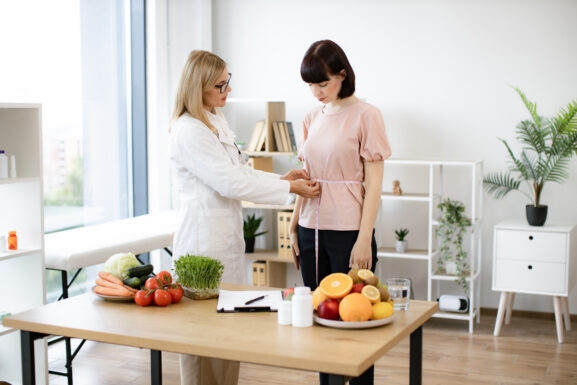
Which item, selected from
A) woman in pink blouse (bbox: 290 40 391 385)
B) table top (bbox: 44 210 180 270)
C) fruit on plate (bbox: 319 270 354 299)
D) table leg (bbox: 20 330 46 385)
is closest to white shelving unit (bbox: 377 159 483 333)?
table top (bbox: 44 210 180 270)

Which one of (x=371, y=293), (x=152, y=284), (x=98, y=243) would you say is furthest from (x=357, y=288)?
(x=98, y=243)

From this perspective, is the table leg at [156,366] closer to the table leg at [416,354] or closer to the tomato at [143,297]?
the tomato at [143,297]

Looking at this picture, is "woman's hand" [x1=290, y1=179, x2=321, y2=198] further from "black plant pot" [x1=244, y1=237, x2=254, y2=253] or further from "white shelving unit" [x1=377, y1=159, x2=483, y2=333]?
"black plant pot" [x1=244, y1=237, x2=254, y2=253]

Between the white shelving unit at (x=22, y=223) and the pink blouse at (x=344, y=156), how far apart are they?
139cm

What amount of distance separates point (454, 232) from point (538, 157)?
726 mm

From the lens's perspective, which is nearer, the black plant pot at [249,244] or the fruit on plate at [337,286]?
the fruit on plate at [337,286]

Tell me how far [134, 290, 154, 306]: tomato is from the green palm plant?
290 cm

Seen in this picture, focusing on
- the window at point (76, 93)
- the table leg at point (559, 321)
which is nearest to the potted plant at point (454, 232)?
the table leg at point (559, 321)

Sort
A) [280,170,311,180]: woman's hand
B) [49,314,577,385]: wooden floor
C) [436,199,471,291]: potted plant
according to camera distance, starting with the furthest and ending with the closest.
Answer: [436,199,471,291]: potted plant
[49,314,577,385]: wooden floor
[280,170,311,180]: woman's hand

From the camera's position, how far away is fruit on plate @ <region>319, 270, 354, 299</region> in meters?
1.98

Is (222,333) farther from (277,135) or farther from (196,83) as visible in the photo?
(277,135)

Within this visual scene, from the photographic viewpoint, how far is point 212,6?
5.42 metres

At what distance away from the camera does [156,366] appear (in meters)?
2.58

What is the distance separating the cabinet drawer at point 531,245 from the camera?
166 inches
